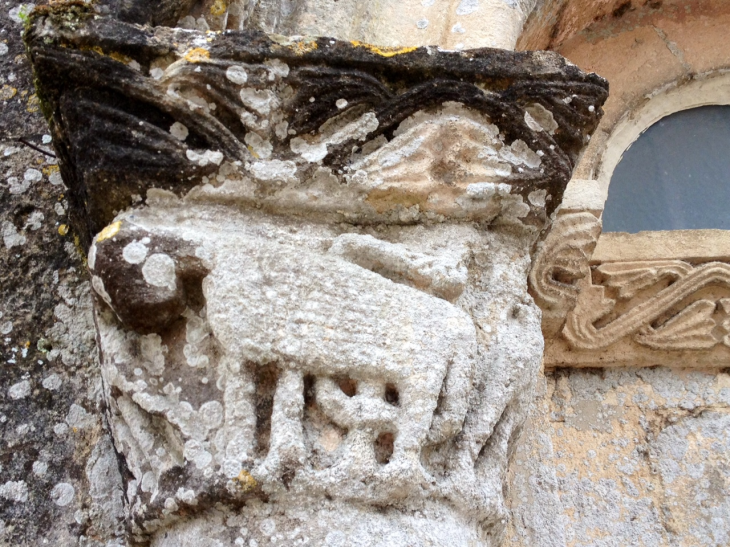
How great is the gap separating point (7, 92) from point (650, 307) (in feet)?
6.08

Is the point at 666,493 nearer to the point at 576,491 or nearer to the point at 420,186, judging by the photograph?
the point at 576,491

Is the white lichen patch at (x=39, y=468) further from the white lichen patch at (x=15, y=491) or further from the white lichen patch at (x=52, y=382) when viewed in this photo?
the white lichen patch at (x=52, y=382)

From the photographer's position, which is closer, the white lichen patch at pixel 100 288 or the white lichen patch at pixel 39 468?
the white lichen patch at pixel 100 288

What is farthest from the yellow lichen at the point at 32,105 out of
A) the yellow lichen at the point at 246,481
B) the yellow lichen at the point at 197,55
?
the yellow lichen at the point at 246,481

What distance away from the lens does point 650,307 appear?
222 cm

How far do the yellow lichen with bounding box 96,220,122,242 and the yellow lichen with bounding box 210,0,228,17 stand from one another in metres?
0.66

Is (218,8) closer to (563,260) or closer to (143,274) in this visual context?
(143,274)

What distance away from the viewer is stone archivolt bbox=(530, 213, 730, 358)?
217 centimetres

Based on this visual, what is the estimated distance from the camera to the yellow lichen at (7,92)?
1.78m

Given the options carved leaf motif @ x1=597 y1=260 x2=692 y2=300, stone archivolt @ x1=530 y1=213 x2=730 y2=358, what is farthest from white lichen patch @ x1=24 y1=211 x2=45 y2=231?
carved leaf motif @ x1=597 y1=260 x2=692 y2=300

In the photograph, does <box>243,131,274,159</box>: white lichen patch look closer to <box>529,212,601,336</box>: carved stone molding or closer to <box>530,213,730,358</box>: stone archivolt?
<box>529,212,601,336</box>: carved stone molding

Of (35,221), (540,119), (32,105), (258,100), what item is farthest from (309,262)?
(32,105)

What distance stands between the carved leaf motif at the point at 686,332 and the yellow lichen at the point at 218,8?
146cm

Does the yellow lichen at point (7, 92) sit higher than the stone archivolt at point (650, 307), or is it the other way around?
the yellow lichen at point (7, 92)
